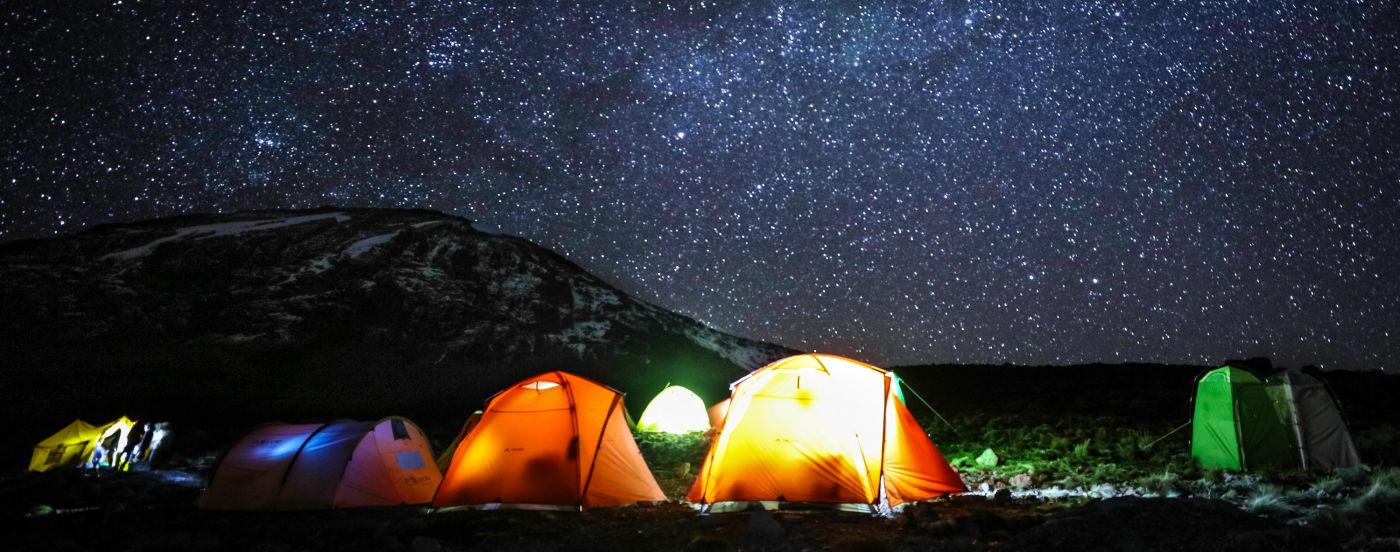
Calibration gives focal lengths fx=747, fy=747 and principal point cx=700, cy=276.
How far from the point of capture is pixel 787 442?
31.2 feet

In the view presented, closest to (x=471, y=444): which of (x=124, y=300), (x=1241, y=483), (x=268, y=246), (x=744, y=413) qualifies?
(x=744, y=413)

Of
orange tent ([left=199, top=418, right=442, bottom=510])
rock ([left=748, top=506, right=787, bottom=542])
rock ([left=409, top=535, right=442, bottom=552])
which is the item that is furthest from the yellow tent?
rock ([left=748, top=506, right=787, bottom=542])

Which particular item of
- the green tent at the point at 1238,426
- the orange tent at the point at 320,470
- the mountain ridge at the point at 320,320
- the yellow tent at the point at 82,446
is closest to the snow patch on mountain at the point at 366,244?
the mountain ridge at the point at 320,320

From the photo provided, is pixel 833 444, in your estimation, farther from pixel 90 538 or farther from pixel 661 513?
pixel 90 538

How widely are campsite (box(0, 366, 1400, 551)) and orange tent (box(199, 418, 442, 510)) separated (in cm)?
15

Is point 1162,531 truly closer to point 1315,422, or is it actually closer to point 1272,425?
point 1272,425

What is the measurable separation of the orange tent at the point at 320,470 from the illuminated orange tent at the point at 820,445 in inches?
207

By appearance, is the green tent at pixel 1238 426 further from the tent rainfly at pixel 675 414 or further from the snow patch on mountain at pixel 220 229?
the snow patch on mountain at pixel 220 229

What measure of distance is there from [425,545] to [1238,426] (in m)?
12.1

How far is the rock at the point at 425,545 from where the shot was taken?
752cm

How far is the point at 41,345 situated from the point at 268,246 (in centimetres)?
3054

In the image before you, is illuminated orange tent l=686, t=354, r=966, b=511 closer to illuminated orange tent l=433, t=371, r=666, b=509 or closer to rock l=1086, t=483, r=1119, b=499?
illuminated orange tent l=433, t=371, r=666, b=509

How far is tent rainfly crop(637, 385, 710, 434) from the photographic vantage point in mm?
26416

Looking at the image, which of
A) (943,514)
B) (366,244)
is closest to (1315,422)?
(943,514)
